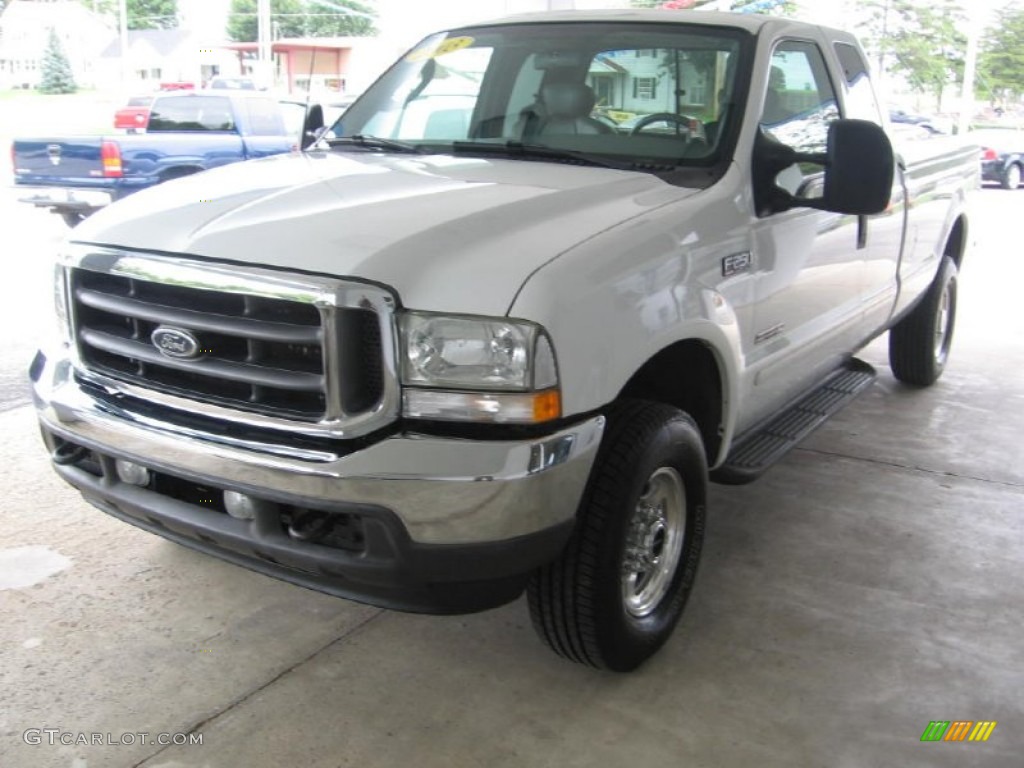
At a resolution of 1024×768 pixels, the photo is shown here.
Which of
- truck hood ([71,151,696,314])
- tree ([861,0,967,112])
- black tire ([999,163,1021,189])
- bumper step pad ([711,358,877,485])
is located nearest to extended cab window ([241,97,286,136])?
bumper step pad ([711,358,877,485])

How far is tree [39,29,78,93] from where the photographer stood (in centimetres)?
4134

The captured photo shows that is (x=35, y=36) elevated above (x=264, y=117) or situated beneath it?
elevated above

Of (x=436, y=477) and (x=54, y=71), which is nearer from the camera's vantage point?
(x=436, y=477)

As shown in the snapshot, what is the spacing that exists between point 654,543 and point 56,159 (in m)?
10.3

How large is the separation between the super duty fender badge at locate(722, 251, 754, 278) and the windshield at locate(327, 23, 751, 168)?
13.9 inches

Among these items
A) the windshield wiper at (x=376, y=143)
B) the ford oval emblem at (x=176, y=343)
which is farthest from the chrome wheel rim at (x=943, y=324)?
the ford oval emblem at (x=176, y=343)

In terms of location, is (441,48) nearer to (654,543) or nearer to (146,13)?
(654,543)

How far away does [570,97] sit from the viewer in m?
3.62

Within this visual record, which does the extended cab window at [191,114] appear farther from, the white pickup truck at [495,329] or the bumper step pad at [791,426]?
the bumper step pad at [791,426]

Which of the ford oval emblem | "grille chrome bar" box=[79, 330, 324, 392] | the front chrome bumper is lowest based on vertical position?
the front chrome bumper

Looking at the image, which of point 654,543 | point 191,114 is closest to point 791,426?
point 654,543

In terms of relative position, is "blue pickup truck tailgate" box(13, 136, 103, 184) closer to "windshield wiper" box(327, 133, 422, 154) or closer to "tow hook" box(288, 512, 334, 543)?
"windshield wiper" box(327, 133, 422, 154)

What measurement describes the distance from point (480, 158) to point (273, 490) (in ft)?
5.12

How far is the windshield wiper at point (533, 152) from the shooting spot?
10.9 feet
